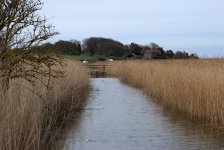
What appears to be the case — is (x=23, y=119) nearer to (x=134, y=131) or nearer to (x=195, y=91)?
(x=134, y=131)

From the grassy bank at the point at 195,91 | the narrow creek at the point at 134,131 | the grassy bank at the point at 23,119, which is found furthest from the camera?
the grassy bank at the point at 195,91

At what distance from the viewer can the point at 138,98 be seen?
17391mm

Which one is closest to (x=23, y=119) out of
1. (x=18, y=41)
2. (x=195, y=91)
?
(x=18, y=41)

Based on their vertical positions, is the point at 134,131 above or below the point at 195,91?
below

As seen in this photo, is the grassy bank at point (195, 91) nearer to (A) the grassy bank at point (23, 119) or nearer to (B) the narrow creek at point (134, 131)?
(B) the narrow creek at point (134, 131)

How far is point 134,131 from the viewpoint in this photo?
995cm

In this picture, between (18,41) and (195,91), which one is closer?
(18,41)

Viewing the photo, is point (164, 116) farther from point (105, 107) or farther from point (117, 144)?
point (117, 144)

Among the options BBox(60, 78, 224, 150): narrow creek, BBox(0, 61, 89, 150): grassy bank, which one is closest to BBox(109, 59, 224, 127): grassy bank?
BBox(60, 78, 224, 150): narrow creek

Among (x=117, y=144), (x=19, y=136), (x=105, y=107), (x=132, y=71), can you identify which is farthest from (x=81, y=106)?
(x=132, y=71)

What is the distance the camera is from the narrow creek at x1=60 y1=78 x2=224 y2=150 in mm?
8357

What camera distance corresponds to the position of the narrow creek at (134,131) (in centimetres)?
836

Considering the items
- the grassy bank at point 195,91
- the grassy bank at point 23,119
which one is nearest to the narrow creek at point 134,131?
the grassy bank at point 195,91

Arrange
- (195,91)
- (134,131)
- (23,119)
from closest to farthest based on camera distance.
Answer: (23,119)
(134,131)
(195,91)
